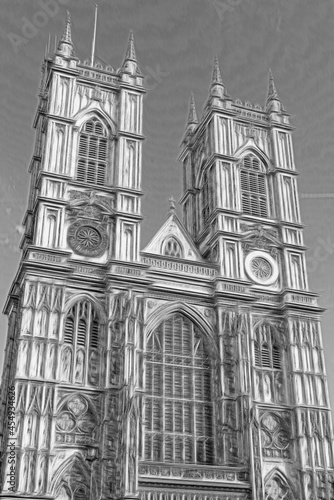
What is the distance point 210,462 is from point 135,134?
1899 cm

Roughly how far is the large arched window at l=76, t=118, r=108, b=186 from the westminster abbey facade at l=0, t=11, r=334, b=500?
0.34ft

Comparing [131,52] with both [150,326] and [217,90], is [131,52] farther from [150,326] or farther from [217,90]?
[150,326]

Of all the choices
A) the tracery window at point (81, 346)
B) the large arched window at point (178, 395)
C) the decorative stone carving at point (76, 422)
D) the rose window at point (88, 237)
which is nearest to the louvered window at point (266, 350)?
the large arched window at point (178, 395)

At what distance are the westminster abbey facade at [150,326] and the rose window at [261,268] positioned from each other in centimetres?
8

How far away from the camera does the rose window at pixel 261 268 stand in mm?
37781

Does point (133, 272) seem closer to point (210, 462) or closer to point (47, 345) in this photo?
point (47, 345)

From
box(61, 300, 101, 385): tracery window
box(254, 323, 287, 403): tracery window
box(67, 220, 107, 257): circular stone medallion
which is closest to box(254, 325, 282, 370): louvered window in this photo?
box(254, 323, 287, 403): tracery window

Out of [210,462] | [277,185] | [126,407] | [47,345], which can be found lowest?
[210,462]

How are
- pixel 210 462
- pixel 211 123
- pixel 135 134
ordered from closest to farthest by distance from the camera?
pixel 210 462
pixel 135 134
pixel 211 123

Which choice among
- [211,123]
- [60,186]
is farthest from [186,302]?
[211,123]

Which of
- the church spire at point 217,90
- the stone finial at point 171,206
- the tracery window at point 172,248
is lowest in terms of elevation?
the tracery window at point 172,248

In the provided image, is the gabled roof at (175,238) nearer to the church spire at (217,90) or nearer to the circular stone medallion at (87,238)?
the circular stone medallion at (87,238)

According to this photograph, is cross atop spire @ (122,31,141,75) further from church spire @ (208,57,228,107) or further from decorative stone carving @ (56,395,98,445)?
decorative stone carving @ (56,395,98,445)

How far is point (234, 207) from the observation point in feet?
128
